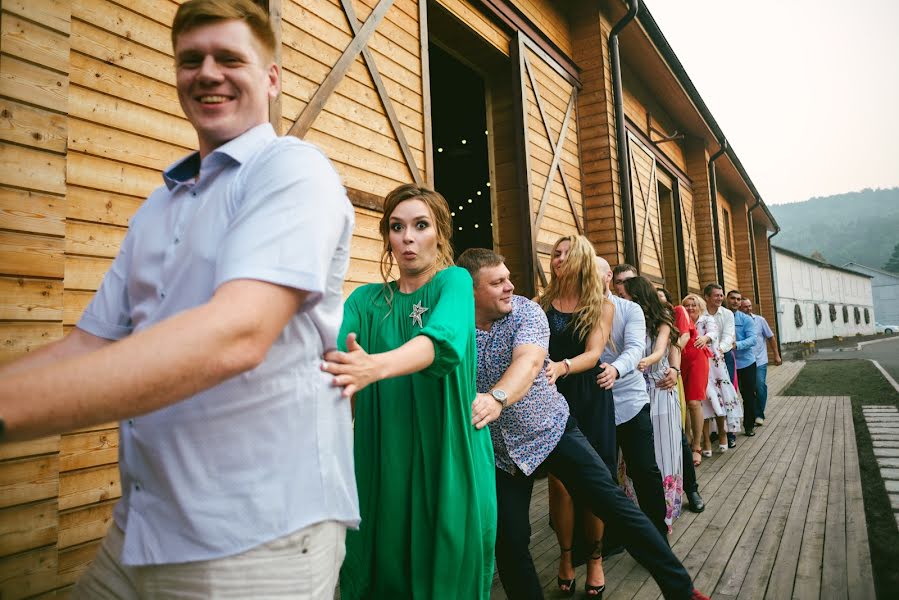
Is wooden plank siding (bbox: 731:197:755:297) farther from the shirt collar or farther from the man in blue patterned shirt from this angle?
A: the shirt collar

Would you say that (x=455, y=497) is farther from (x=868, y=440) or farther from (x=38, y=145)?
(x=868, y=440)

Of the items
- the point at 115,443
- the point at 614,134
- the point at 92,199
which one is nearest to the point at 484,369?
the point at 115,443

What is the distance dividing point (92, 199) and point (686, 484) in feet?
17.2

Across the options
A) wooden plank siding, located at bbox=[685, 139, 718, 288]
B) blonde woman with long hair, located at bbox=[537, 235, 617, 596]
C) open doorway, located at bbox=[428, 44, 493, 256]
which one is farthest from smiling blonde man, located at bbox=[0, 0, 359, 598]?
wooden plank siding, located at bbox=[685, 139, 718, 288]

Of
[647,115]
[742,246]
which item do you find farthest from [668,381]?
[742,246]

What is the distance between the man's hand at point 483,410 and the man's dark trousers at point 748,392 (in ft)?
27.5

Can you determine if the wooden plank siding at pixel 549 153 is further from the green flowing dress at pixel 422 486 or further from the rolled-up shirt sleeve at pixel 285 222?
the rolled-up shirt sleeve at pixel 285 222

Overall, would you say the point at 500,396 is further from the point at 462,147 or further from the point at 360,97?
the point at 462,147

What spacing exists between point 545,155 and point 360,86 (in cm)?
376

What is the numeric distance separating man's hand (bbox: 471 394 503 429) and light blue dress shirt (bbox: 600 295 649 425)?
79.8 inches

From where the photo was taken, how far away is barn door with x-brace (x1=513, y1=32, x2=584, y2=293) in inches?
286

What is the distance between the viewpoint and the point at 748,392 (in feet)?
30.5

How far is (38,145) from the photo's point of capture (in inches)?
100

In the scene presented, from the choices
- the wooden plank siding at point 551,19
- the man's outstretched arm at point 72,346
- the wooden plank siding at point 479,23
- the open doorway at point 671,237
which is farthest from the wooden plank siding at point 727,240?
the man's outstretched arm at point 72,346
